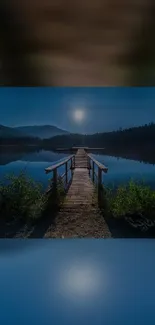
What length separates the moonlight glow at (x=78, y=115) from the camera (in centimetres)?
444

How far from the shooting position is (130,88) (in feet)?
14.3

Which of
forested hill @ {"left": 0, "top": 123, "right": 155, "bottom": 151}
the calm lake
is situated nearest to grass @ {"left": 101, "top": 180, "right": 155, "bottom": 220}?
the calm lake

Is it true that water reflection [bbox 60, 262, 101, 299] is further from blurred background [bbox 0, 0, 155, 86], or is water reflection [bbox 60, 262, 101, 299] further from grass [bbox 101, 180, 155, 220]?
blurred background [bbox 0, 0, 155, 86]

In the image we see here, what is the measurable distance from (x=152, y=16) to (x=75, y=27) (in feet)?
2.11

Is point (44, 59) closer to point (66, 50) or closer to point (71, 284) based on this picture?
point (66, 50)

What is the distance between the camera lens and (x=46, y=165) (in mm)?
4430

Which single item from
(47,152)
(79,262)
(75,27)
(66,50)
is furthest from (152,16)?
(79,262)

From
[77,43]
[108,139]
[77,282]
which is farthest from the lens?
[108,139]

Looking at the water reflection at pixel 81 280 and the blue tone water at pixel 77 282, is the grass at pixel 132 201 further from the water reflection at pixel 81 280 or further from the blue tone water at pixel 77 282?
the water reflection at pixel 81 280

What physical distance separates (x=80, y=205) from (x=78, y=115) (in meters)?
1.15

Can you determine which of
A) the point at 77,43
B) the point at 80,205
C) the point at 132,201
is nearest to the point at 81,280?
the point at 80,205

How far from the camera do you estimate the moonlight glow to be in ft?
14.6

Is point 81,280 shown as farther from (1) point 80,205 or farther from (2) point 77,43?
(2) point 77,43

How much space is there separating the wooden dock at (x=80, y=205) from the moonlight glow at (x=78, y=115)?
38 centimetres
